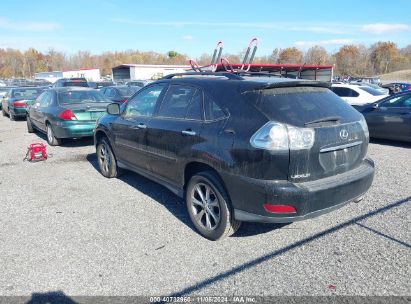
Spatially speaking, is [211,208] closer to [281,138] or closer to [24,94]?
[281,138]

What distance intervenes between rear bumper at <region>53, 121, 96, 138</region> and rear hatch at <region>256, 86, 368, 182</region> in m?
6.18

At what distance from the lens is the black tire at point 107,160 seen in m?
5.83

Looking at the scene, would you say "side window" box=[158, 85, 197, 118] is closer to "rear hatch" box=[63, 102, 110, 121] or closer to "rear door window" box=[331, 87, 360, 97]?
"rear hatch" box=[63, 102, 110, 121]

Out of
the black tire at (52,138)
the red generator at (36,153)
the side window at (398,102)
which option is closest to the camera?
the red generator at (36,153)

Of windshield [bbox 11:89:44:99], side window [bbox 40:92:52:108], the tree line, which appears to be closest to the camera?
side window [bbox 40:92:52:108]

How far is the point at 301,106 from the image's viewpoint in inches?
129

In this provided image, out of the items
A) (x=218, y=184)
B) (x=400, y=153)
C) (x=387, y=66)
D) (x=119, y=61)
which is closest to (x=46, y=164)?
(x=218, y=184)

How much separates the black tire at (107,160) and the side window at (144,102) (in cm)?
91

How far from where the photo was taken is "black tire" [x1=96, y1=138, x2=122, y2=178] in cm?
583

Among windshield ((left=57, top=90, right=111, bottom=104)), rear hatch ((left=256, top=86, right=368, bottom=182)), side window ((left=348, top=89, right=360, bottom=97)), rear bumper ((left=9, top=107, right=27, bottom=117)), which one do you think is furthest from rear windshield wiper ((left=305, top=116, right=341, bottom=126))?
rear bumper ((left=9, top=107, right=27, bottom=117))

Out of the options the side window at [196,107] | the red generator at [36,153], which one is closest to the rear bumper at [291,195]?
the side window at [196,107]

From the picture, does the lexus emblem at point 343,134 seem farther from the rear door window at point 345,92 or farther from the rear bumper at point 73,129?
the rear door window at point 345,92

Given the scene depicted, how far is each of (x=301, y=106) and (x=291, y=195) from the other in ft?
2.97

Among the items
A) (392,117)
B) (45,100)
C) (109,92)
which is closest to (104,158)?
(45,100)
